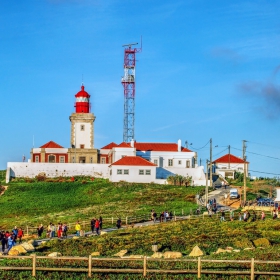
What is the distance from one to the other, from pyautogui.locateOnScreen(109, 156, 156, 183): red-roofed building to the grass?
179 cm

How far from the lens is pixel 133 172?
80.1 m

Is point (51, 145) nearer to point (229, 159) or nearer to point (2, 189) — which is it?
point (2, 189)

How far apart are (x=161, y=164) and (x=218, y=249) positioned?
54.5 meters

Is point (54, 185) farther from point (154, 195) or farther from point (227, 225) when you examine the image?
point (227, 225)

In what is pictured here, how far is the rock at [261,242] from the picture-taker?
36094 millimetres

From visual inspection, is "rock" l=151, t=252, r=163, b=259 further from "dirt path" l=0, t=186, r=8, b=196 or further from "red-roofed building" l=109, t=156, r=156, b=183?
"red-roofed building" l=109, t=156, r=156, b=183

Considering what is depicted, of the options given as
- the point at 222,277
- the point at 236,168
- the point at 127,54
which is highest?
the point at 127,54

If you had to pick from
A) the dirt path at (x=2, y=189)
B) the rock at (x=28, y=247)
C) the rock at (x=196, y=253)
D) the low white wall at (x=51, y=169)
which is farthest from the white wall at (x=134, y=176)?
the rock at (x=196, y=253)

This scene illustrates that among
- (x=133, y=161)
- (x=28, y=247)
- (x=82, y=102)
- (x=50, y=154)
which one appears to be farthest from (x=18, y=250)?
(x=82, y=102)

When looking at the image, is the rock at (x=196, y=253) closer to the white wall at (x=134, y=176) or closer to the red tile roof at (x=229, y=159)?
the white wall at (x=134, y=176)

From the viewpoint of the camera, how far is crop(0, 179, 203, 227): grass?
59.6 metres

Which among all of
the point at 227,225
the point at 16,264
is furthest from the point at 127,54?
the point at 16,264

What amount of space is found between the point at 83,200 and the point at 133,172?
1076cm

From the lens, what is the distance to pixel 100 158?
9138cm
